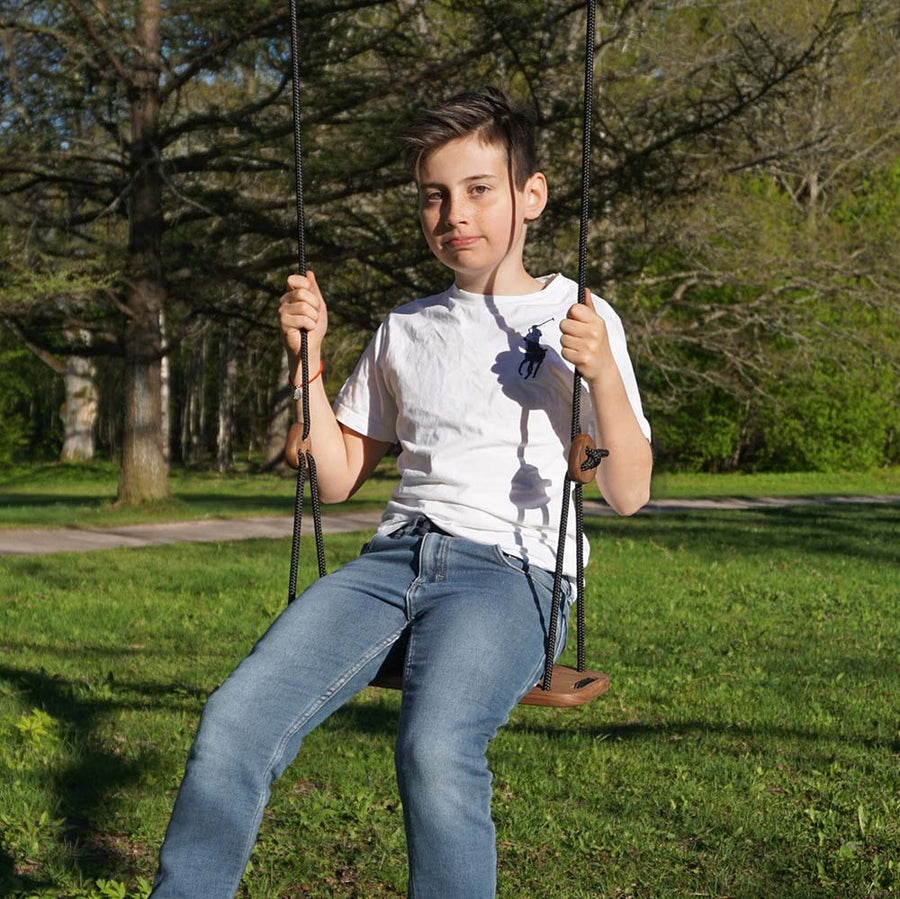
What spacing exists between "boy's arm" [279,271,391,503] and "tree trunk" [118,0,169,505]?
33.2ft

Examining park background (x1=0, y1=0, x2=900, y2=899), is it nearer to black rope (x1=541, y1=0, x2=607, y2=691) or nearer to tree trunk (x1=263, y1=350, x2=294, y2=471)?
tree trunk (x1=263, y1=350, x2=294, y2=471)

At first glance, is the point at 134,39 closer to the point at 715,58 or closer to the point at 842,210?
the point at 715,58

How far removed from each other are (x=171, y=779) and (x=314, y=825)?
60 cm

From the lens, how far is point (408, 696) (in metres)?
2.27

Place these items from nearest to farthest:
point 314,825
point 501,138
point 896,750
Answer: point 501,138 < point 314,825 < point 896,750

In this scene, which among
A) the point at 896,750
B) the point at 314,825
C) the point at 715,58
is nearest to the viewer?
the point at 314,825

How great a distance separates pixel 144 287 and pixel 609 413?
11.7 metres

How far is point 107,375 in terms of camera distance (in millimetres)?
36594

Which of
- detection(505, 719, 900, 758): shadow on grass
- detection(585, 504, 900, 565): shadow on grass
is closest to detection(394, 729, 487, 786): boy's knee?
detection(505, 719, 900, 758): shadow on grass

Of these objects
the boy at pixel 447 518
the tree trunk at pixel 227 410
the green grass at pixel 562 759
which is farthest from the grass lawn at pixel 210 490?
the boy at pixel 447 518

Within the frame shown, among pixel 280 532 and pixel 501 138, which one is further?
pixel 280 532

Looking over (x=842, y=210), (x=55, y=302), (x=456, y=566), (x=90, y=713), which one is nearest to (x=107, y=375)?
(x=842, y=210)

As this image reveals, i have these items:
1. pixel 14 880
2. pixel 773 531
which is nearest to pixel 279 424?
pixel 773 531

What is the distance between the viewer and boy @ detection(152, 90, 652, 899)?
7.09 ft
